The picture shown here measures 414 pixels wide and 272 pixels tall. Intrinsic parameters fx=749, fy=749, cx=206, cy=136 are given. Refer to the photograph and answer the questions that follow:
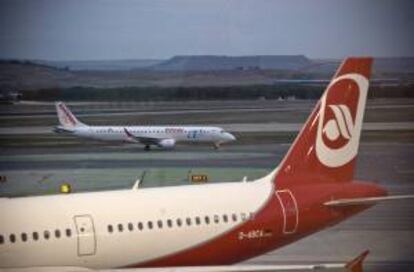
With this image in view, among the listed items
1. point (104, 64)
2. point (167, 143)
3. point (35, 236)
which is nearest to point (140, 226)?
point (35, 236)

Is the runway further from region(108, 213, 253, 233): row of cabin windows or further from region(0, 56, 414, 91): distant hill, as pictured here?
region(108, 213, 253, 233): row of cabin windows

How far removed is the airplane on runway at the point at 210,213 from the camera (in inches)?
204

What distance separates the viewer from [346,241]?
305 inches

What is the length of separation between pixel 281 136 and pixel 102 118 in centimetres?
317

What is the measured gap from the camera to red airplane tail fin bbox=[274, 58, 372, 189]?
6.27 metres

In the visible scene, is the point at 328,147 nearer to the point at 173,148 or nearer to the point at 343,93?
the point at 343,93

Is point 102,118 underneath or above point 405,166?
above

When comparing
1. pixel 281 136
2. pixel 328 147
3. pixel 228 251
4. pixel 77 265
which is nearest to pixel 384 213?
pixel 281 136

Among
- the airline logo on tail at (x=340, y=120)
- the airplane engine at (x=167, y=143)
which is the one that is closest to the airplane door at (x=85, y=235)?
the airline logo on tail at (x=340, y=120)

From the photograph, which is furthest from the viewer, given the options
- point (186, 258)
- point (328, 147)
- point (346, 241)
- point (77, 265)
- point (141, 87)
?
point (141, 87)

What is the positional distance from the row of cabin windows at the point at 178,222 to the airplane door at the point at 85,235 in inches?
5.8

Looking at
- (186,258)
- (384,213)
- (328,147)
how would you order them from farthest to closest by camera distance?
(384,213)
(328,147)
(186,258)

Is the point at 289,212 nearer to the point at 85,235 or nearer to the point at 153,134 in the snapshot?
the point at 85,235

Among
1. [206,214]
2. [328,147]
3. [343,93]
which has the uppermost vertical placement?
[343,93]
